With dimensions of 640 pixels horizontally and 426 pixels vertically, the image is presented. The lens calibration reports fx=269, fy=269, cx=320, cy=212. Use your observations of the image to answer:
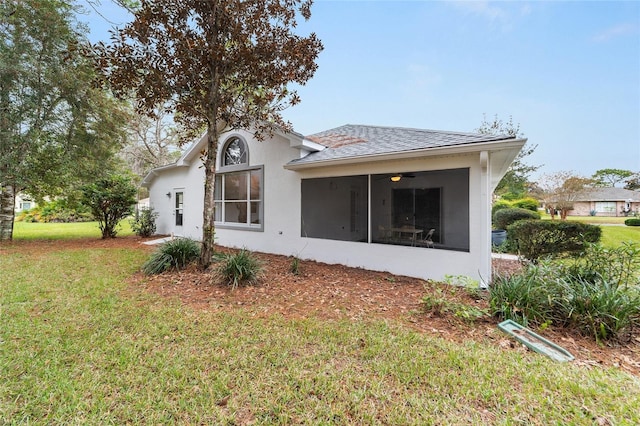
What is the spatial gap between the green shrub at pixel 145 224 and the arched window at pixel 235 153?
247 inches

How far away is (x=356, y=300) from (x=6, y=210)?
15.8 meters

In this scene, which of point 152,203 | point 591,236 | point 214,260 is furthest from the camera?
point 152,203

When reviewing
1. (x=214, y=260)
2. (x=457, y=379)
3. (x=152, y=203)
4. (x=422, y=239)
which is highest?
(x=152, y=203)

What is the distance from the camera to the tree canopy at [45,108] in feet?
33.2

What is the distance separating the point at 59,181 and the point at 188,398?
13994mm

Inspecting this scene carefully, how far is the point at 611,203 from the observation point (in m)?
45.6

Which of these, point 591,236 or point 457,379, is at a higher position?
point 591,236

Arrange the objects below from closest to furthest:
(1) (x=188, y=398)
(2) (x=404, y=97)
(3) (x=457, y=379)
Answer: (1) (x=188, y=398)
(3) (x=457, y=379)
(2) (x=404, y=97)

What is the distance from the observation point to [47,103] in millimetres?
11164

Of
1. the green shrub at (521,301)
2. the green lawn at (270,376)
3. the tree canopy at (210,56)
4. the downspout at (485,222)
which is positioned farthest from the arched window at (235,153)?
the green shrub at (521,301)

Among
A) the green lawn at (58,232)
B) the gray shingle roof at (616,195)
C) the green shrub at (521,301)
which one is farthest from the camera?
the gray shingle roof at (616,195)

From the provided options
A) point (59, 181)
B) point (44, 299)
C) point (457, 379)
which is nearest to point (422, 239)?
point (457, 379)

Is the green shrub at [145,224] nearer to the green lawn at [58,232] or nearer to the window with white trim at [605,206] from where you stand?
the green lawn at [58,232]

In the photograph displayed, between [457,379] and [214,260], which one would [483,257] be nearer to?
[457,379]
